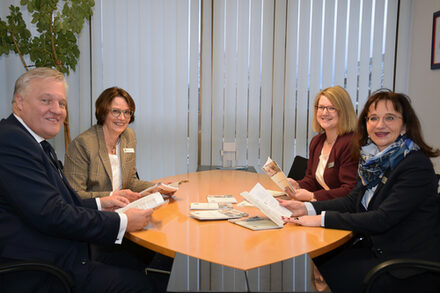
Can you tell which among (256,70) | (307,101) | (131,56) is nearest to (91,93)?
(131,56)

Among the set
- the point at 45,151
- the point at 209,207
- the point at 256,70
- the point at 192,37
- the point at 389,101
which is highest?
the point at 192,37

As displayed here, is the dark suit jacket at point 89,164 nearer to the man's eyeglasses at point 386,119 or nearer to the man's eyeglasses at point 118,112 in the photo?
the man's eyeglasses at point 118,112

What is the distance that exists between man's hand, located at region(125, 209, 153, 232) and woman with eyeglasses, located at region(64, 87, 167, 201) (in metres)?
0.71

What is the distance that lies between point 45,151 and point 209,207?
0.95 meters

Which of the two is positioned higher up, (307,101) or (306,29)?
(306,29)

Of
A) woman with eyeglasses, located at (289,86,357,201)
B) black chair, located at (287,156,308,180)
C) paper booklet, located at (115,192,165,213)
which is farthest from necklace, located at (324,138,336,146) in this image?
paper booklet, located at (115,192,165,213)

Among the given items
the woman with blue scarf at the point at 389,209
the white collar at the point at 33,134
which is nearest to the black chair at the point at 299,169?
the woman with blue scarf at the point at 389,209

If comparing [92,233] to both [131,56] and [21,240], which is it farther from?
[131,56]

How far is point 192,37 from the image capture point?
445 cm

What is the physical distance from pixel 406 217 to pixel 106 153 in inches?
77.9

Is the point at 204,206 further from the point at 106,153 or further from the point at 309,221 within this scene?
the point at 106,153

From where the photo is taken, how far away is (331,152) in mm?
2637

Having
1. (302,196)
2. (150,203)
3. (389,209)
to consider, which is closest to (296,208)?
(302,196)

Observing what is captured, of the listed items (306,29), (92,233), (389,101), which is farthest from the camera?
(306,29)
